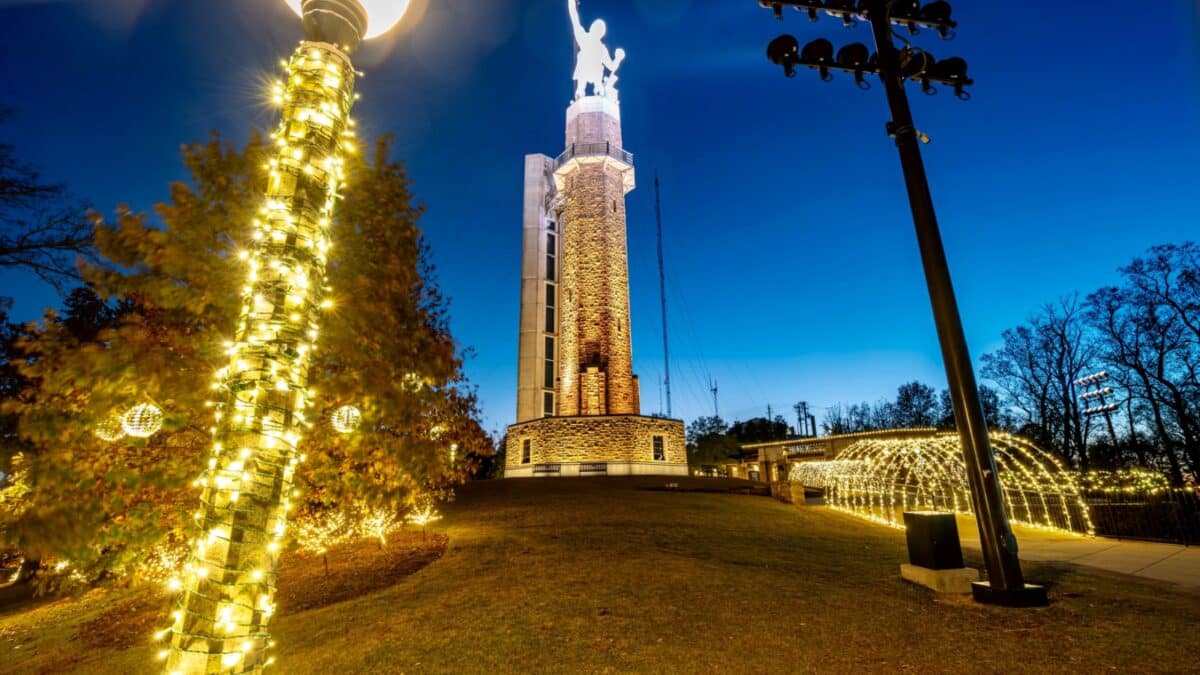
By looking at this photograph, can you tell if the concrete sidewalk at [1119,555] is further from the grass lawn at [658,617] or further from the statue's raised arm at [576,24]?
the statue's raised arm at [576,24]

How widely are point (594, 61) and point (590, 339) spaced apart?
1971 centimetres

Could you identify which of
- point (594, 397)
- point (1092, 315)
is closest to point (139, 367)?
point (594, 397)

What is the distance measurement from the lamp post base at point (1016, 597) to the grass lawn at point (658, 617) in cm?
12

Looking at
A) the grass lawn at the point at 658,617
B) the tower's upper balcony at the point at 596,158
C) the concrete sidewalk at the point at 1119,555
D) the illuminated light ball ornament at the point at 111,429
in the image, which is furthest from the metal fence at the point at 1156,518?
the tower's upper balcony at the point at 596,158

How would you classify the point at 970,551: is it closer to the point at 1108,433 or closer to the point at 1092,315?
the point at 1092,315

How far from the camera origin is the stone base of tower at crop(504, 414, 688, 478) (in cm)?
2692

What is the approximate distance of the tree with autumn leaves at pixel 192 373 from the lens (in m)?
3.21

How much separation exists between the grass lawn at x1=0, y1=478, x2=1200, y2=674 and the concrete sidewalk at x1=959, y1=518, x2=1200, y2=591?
37.1 inches

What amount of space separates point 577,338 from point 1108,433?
102ft

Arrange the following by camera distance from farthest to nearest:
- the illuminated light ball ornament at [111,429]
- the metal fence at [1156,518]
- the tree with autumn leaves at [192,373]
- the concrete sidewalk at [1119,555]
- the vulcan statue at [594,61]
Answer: the vulcan statue at [594,61] → the metal fence at [1156,518] → the concrete sidewalk at [1119,555] → the illuminated light ball ornament at [111,429] → the tree with autumn leaves at [192,373]

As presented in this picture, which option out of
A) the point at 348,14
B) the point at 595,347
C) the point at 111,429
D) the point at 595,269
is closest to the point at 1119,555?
the point at 348,14

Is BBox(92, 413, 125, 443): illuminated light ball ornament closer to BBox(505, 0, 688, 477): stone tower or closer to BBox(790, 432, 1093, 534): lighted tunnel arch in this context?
BBox(790, 432, 1093, 534): lighted tunnel arch

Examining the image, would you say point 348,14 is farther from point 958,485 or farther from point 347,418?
point 958,485

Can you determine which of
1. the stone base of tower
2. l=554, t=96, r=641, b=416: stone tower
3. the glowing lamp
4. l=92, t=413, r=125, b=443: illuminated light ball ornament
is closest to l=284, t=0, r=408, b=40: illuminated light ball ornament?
the glowing lamp
